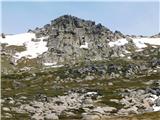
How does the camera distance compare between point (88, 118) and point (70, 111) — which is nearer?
point (88, 118)

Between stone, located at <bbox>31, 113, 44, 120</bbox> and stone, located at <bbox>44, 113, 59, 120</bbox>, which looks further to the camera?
stone, located at <bbox>44, 113, 59, 120</bbox>

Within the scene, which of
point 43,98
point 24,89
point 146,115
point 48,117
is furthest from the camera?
point 24,89

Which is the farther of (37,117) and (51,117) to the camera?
(51,117)

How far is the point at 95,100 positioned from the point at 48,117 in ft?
128

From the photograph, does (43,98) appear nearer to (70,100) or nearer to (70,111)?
(70,100)

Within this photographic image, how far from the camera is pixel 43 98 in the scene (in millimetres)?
156750

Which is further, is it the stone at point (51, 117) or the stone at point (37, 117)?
the stone at point (51, 117)

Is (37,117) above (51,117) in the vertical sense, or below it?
above

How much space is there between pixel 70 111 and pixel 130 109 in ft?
63.3

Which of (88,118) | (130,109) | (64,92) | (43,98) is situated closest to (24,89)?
(64,92)

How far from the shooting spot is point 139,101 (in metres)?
150

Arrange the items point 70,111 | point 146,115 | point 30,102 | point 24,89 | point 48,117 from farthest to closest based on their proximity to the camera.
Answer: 1. point 24,89
2. point 30,102
3. point 70,111
4. point 48,117
5. point 146,115

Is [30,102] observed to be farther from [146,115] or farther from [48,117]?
[146,115]

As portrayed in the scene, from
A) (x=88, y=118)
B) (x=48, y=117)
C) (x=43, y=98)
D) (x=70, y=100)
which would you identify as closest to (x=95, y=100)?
(x=70, y=100)
